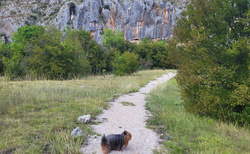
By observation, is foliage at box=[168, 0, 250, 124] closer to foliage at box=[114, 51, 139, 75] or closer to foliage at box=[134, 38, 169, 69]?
foliage at box=[114, 51, 139, 75]

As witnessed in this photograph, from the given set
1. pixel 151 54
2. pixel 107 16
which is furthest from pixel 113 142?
pixel 107 16

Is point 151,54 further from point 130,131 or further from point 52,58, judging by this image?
point 130,131

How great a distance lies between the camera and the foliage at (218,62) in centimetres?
457

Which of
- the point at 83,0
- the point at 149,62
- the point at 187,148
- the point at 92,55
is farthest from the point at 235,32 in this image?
the point at 83,0

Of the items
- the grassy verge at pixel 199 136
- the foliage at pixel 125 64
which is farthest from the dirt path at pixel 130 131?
the foliage at pixel 125 64

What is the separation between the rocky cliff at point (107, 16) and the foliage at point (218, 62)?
72.8 m

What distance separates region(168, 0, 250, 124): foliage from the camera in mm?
4570

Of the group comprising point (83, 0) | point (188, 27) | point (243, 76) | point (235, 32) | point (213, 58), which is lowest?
point (243, 76)

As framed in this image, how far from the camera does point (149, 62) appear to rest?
3994cm

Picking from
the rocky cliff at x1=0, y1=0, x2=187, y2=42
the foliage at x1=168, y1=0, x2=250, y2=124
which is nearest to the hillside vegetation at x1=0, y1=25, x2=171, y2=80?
the foliage at x1=168, y1=0, x2=250, y2=124

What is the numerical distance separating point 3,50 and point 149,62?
31.6m

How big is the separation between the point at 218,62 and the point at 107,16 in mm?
81972

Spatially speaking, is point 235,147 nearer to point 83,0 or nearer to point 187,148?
point 187,148

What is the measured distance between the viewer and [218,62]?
531 cm
